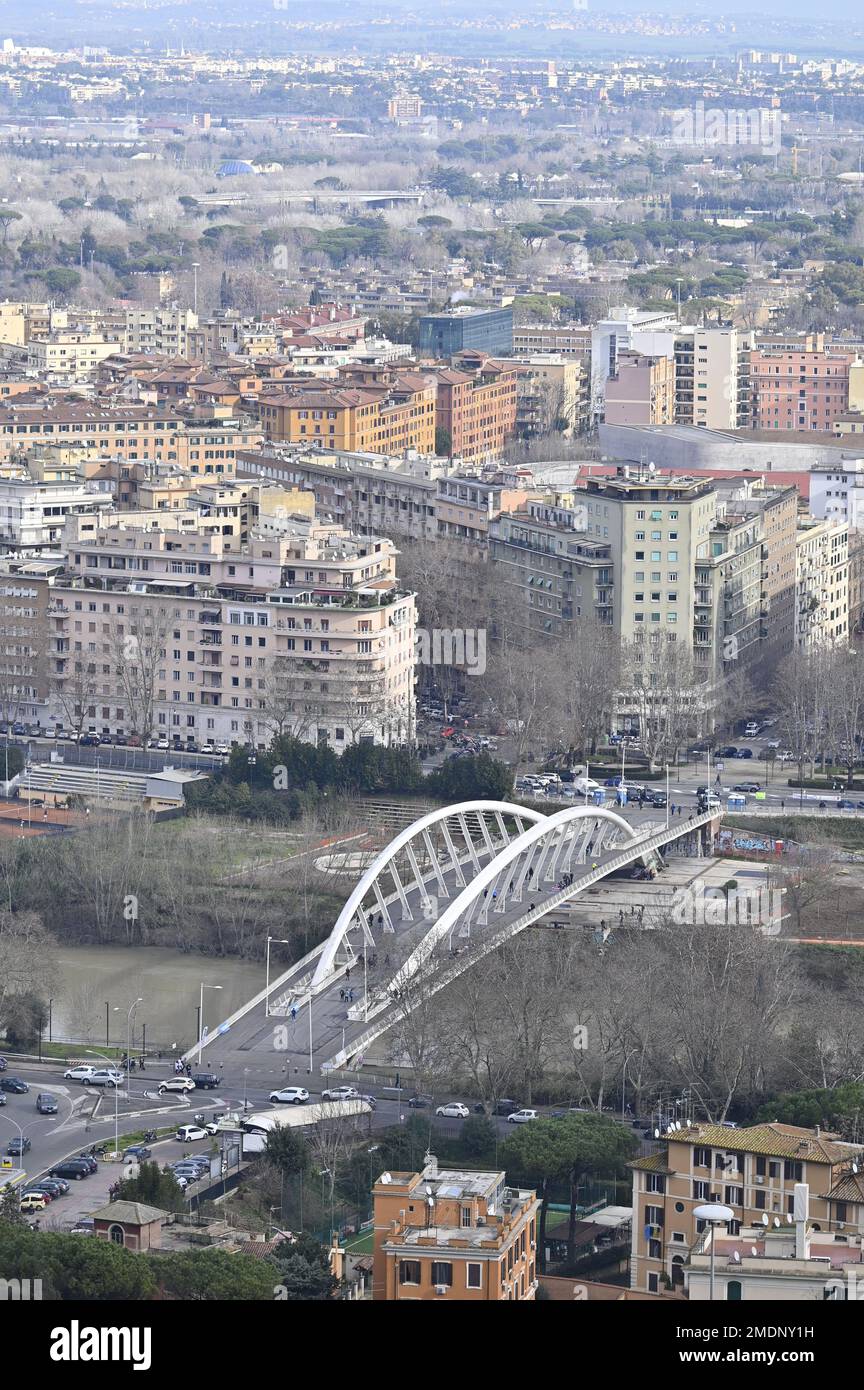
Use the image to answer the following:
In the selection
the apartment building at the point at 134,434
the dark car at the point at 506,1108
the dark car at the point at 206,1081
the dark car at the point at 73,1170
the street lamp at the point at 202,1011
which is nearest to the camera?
the dark car at the point at 73,1170

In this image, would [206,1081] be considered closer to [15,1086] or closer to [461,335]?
[15,1086]

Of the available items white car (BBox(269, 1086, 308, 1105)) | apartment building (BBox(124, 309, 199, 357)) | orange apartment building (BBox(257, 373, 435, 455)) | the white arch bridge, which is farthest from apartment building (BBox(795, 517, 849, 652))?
apartment building (BBox(124, 309, 199, 357))

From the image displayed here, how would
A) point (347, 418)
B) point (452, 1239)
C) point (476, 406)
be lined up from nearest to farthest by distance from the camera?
point (452, 1239)
point (347, 418)
point (476, 406)

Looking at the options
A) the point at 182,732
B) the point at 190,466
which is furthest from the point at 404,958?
the point at 190,466

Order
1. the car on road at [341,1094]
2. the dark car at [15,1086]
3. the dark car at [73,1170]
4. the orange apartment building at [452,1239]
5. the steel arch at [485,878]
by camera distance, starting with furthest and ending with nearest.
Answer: the steel arch at [485,878]
the dark car at [15,1086]
the car on road at [341,1094]
the dark car at [73,1170]
the orange apartment building at [452,1239]

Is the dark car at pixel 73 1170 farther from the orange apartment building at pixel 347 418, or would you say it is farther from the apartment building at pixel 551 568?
the orange apartment building at pixel 347 418

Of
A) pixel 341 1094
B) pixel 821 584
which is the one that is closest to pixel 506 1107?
pixel 341 1094

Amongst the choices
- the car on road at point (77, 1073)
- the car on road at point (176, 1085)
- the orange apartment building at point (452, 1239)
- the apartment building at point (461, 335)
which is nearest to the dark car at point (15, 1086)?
the car on road at point (77, 1073)
